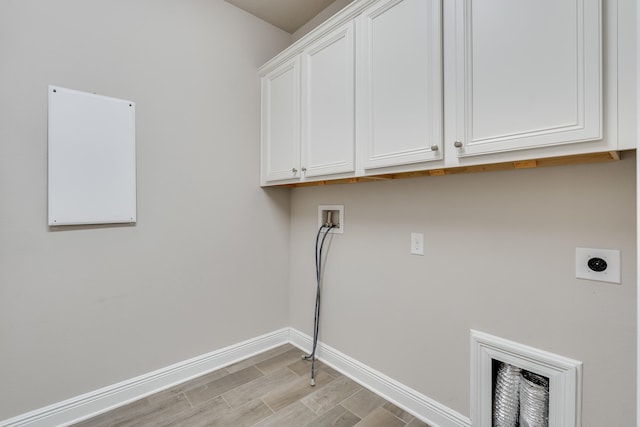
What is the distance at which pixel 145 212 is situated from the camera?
187 centimetres

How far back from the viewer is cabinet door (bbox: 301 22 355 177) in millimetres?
1684

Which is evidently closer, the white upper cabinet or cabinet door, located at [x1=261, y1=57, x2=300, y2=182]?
the white upper cabinet

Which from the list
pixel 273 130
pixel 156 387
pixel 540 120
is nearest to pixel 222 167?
pixel 273 130

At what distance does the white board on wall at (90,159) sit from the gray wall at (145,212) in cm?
5

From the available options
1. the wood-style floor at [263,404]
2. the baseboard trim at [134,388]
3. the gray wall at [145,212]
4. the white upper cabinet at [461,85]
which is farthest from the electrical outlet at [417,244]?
the baseboard trim at [134,388]

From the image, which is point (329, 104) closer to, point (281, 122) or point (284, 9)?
point (281, 122)

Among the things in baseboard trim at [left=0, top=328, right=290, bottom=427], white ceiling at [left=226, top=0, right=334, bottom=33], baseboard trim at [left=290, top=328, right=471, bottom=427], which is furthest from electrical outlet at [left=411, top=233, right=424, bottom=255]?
white ceiling at [left=226, top=0, right=334, bottom=33]

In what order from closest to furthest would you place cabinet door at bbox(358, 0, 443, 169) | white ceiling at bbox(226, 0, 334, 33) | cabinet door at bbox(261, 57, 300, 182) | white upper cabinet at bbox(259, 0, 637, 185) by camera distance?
white upper cabinet at bbox(259, 0, 637, 185)
cabinet door at bbox(358, 0, 443, 169)
cabinet door at bbox(261, 57, 300, 182)
white ceiling at bbox(226, 0, 334, 33)

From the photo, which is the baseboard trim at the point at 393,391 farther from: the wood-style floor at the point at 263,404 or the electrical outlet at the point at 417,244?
the electrical outlet at the point at 417,244

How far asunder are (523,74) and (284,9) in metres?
1.85

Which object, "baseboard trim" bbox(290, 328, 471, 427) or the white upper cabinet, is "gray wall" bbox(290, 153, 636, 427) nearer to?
"baseboard trim" bbox(290, 328, 471, 427)

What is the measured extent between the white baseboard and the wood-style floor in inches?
1.7

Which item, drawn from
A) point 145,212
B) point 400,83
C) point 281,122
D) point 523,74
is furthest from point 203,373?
point 523,74

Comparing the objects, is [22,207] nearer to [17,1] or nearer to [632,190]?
[17,1]
